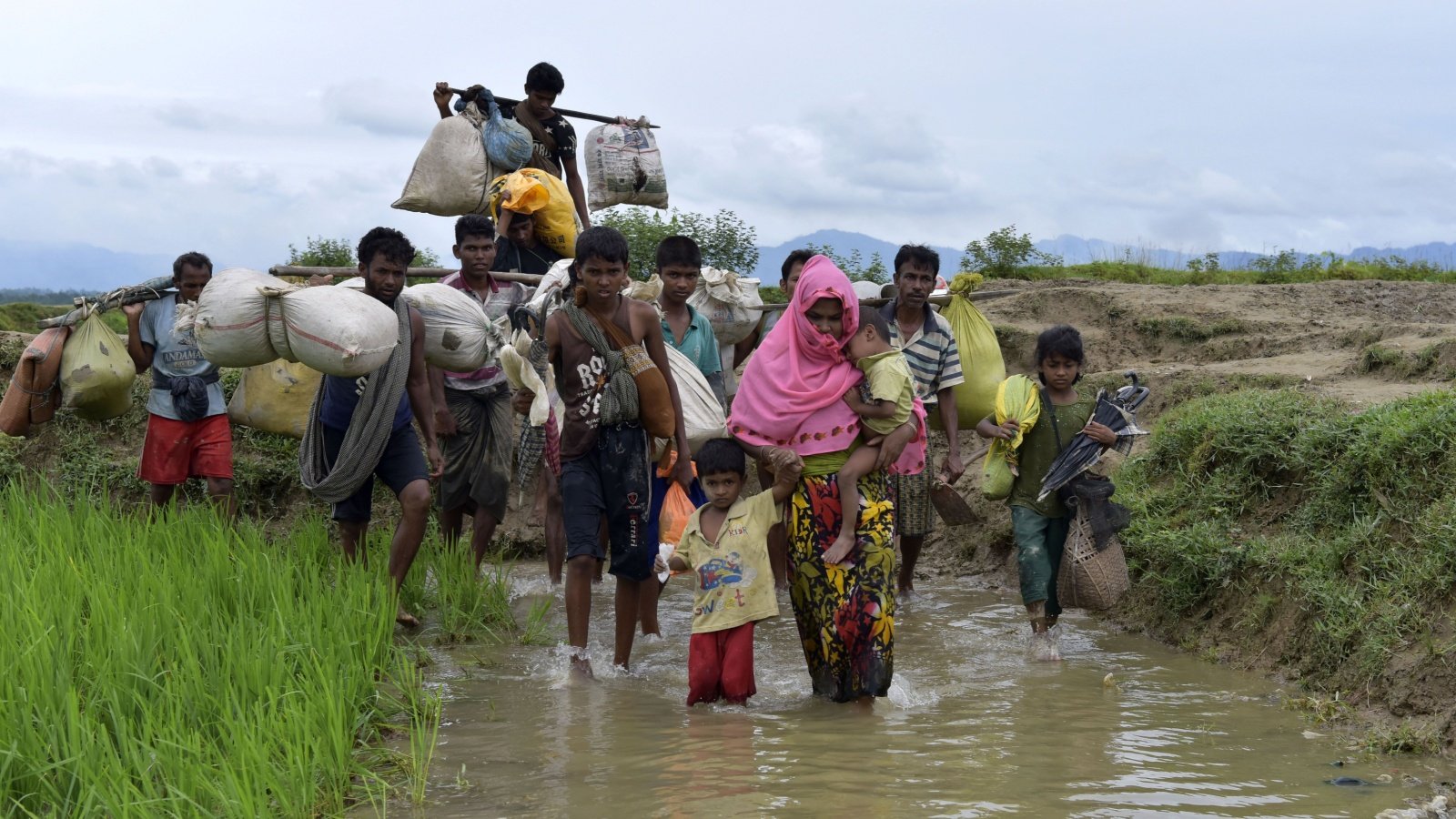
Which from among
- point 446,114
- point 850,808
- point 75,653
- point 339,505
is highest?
point 446,114

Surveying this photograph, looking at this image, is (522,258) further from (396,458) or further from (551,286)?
(396,458)

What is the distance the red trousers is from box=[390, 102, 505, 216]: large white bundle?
4033mm

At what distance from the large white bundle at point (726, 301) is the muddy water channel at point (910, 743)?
1.74 metres

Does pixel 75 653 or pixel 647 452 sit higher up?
pixel 647 452

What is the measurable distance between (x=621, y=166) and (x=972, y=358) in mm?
2718

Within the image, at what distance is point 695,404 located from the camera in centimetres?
573

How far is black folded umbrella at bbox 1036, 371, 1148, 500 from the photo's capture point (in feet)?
17.6

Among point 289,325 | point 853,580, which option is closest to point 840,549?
point 853,580

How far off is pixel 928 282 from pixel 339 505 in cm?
289

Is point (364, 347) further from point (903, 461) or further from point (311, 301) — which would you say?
point (903, 461)

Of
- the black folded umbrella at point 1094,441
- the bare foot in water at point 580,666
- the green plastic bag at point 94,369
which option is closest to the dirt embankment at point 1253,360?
the black folded umbrella at point 1094,441

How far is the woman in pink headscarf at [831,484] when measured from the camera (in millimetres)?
4562

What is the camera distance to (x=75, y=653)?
421cm

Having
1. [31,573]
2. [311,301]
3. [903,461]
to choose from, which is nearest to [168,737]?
[31,573]
